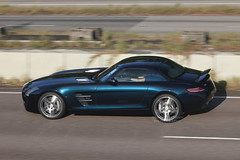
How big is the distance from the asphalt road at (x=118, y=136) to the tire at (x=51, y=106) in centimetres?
16

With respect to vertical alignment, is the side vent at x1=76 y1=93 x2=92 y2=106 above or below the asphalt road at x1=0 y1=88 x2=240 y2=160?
above

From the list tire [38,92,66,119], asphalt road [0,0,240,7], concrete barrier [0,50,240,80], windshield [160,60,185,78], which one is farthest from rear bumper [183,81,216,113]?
asphalt road [0,0,240,7]

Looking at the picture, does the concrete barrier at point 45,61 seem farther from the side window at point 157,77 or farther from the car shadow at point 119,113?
the side window at point 157,77

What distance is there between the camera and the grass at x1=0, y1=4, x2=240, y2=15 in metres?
27.6

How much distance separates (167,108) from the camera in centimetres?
1051

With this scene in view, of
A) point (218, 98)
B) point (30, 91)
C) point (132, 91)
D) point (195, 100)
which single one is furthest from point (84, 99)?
point (218, 98)

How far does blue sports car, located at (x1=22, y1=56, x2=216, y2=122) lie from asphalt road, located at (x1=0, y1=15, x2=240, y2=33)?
1245 centimetres

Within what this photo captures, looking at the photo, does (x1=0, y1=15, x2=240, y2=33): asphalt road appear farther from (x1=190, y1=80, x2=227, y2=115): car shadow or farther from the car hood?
the car hood

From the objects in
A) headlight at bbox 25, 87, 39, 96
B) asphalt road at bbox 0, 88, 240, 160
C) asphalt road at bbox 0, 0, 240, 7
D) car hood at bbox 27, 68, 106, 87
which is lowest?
asphalt road at bbox 0, 88, 240, 160

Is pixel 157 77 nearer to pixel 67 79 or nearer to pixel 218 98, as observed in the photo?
pixel 67 79

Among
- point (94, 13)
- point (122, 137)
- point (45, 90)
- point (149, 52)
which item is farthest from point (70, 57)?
point (94, 13)

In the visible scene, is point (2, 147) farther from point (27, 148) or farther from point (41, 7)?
point (41, 7)

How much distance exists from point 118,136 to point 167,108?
1.45 meters

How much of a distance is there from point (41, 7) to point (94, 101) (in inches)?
847
